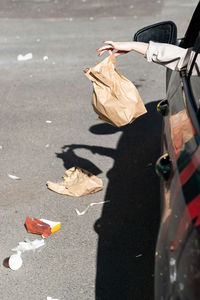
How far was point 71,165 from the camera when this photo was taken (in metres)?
5.11

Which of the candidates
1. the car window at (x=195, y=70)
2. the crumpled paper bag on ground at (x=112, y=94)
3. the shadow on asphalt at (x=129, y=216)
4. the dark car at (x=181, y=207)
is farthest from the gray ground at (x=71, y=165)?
the car window at (x=195, y=70)

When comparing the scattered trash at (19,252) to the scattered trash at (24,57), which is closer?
the scattered trash at (19,252)

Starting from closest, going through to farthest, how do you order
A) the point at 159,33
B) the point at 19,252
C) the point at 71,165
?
the point at 19,252
the point at 159,33
the point at 71,165

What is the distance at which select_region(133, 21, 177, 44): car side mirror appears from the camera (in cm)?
380

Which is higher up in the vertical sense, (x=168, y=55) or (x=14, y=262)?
(x=168, y=55)

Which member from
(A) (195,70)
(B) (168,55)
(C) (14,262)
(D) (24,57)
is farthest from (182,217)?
(D) (24,57)

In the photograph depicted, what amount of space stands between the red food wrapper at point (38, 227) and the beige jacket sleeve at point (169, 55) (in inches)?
66.5

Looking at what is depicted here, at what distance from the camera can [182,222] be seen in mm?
1896

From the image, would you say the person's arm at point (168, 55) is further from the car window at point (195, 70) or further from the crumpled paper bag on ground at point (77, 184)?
the crumpled paper bag on ground at point (77, 184)

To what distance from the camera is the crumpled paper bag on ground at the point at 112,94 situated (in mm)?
3592

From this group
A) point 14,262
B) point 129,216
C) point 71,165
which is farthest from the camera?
point 71,165

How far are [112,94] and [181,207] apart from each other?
1.80 metres

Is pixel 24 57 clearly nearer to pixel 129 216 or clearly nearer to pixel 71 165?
pixel 71 165

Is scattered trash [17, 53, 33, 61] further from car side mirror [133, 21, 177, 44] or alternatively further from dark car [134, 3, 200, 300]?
dark car [134, 3, 200, 300]
